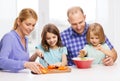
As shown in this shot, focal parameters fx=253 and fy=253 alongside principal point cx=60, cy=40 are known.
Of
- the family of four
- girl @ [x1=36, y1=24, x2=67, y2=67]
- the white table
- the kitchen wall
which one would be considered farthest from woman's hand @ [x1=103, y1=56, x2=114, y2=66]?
the kitchen wall

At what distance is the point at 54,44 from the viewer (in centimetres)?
198

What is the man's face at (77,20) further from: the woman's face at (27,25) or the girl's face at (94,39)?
the woman's face at (27,25)

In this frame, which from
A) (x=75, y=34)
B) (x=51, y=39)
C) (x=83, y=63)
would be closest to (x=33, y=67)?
(x=83, y=63)

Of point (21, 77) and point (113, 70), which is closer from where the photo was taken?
point (21, 77)

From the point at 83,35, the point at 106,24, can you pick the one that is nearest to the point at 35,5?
the point at 106,24

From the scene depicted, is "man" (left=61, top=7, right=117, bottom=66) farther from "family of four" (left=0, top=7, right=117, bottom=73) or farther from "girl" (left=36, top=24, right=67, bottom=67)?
"girl" (left=36, top=24, right=67, bottom=67)

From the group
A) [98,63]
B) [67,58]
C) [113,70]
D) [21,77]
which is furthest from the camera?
[67,58]

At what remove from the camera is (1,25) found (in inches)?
118

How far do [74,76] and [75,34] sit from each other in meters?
0.76

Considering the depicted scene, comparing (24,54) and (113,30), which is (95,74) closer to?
(24,54)

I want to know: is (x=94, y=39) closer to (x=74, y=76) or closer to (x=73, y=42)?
(x=73, y=42)

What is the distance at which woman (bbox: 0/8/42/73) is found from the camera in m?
1.51

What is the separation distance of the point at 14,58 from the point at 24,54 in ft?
0.25

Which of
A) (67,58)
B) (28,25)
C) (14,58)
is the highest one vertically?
(28,25)
